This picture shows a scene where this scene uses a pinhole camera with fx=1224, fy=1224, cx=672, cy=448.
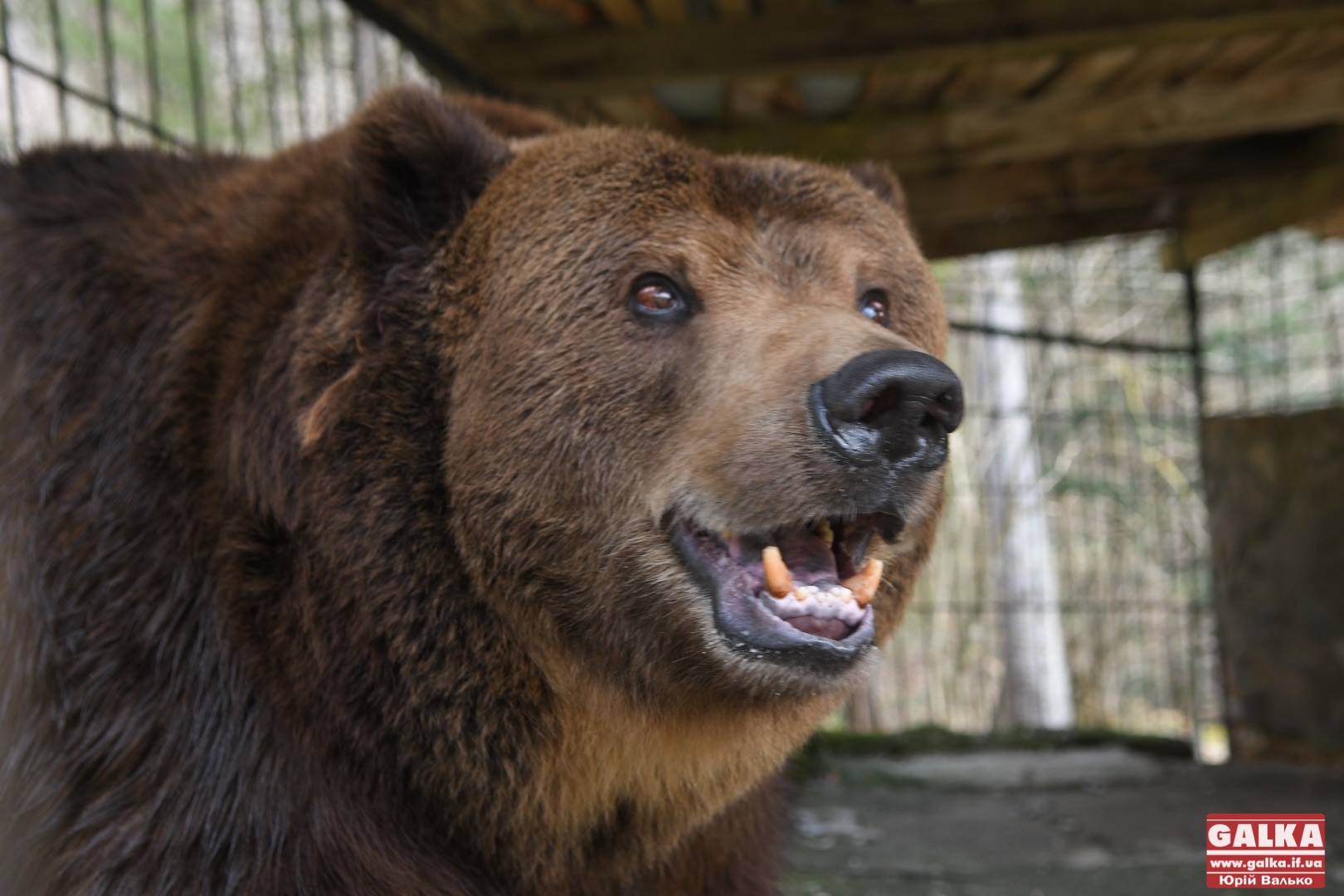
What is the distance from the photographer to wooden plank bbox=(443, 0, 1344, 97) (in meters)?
5.22

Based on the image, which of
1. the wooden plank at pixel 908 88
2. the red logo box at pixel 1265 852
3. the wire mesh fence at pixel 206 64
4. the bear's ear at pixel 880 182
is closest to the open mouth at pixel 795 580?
the bear's ear at pixel 880 182

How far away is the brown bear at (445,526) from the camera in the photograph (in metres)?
2.46

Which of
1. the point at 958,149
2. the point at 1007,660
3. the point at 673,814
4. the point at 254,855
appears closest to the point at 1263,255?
the point at 1007,660

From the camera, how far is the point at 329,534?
260 centimetres

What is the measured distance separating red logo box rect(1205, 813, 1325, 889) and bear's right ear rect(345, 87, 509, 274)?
3.39 meters

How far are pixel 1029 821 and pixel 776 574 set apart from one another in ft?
14.4

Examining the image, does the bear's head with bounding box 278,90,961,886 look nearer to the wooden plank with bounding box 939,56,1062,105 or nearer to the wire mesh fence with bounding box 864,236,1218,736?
the wooden plank with bounding box 939,56,1062,105

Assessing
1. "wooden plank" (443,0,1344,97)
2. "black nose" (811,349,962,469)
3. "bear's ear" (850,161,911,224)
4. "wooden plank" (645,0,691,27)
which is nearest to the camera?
"black nose" (811,349,962,469)

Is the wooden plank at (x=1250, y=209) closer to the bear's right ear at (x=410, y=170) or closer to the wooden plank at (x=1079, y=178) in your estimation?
the wooden plank at (x=1079, y=178)

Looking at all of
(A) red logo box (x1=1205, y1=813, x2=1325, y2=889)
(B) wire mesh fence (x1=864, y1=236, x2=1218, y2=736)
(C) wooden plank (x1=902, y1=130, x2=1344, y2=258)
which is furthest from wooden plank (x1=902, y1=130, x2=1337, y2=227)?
(A) red logo box (x1=1205, y1=813, x2=1325, y2=889)

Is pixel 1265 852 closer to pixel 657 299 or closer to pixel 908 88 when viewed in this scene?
pixel 657 299

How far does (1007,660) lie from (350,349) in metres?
11.0

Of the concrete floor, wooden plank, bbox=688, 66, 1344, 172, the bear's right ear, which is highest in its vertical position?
wooden plank, bbox=688, 66, 1344, 172

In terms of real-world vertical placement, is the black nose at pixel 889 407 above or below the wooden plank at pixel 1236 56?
below
